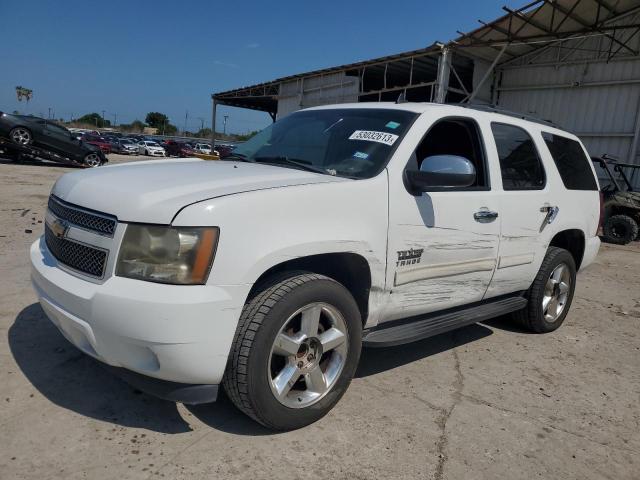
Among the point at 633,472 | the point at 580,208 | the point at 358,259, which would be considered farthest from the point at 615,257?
the point at 358,259

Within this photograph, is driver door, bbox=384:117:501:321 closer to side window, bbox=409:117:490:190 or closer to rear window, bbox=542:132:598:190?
side window, bbox=409:117:490:190

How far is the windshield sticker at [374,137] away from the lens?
3.06 meters

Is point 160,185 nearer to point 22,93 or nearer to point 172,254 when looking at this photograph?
point 172,254

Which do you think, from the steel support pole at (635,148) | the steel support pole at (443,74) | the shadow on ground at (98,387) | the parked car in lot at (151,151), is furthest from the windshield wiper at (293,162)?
the parked car in lot at (151,151)

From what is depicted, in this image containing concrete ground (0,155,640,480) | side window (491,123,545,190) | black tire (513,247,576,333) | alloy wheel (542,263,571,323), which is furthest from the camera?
alloy wheel (542,263,571,323)

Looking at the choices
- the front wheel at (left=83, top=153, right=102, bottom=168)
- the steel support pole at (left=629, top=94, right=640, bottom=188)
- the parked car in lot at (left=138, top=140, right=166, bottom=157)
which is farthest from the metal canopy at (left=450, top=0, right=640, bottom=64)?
the parked car in lot at (left=138, top=140, right=166, bottom=157)

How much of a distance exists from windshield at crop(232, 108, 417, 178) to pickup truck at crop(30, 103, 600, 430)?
1 centimetres

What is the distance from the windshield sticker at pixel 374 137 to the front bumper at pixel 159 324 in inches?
53.9

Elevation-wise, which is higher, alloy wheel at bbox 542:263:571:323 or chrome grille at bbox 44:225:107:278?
chrome grille at bbox 44:225:107:278

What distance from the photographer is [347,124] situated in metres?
3.42

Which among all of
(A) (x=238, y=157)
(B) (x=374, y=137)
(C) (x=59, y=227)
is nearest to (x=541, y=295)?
(B) (x=374, y=137)

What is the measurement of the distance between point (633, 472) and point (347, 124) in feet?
8.54

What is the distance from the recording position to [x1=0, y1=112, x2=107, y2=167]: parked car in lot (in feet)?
57.7

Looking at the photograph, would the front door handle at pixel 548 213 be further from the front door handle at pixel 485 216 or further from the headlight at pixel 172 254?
the headlight at pixel 172 254
